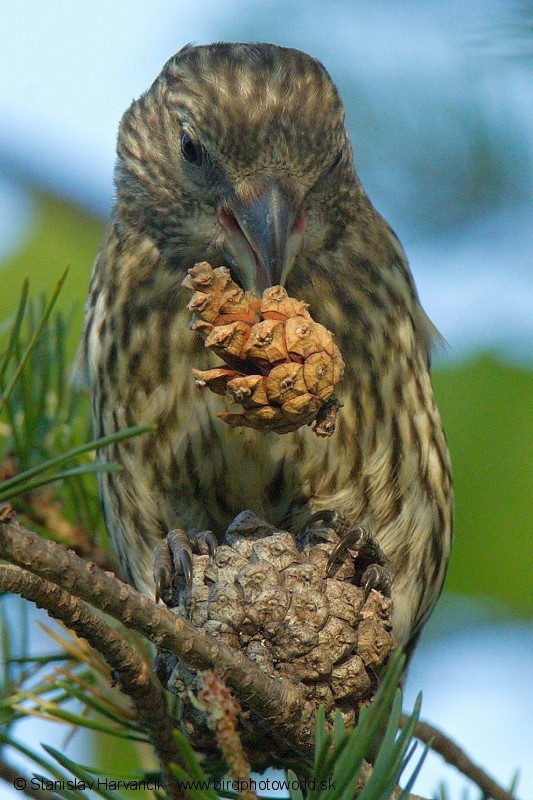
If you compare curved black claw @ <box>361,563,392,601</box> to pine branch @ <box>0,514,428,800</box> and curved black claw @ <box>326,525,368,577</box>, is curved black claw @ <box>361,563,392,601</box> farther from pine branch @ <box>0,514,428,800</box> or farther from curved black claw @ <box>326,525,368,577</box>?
pine branch @ <box>0,514,428,800</box>

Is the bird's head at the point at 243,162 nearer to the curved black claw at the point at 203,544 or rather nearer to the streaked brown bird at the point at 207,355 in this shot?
the streaked brown bird at the point at 207,355

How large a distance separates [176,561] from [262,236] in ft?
2.24

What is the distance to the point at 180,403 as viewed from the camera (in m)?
2.91

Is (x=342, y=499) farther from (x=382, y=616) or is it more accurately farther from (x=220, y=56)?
(x=220, y=56)

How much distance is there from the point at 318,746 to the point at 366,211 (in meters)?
1.81

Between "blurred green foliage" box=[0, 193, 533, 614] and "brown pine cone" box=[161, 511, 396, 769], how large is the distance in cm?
174

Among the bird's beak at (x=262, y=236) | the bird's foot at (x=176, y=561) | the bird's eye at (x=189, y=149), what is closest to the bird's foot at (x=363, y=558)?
the bird's foot at (x=176, y=561)

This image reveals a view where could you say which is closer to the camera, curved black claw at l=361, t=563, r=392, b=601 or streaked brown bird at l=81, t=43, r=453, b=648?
curved black claw at l=361, t=563, r=392, b=601

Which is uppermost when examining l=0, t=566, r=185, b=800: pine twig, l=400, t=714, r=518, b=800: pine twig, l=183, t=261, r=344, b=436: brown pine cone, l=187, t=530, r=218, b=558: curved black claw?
l=183, t=261, r=344, b=436: brown pine cone

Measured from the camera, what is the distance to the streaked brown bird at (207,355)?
2668 millimetres

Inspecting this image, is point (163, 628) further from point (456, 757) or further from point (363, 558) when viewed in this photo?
point (456, 757)

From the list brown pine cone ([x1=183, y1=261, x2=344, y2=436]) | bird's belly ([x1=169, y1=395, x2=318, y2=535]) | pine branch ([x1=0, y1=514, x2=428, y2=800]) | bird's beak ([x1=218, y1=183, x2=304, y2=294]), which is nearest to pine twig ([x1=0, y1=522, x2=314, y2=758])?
pine branch ([x1=0, y1=514, x2=428, y2=800])

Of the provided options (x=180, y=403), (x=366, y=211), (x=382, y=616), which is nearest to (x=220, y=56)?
(x=366, y=211)

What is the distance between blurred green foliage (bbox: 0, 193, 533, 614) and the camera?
377 cm
